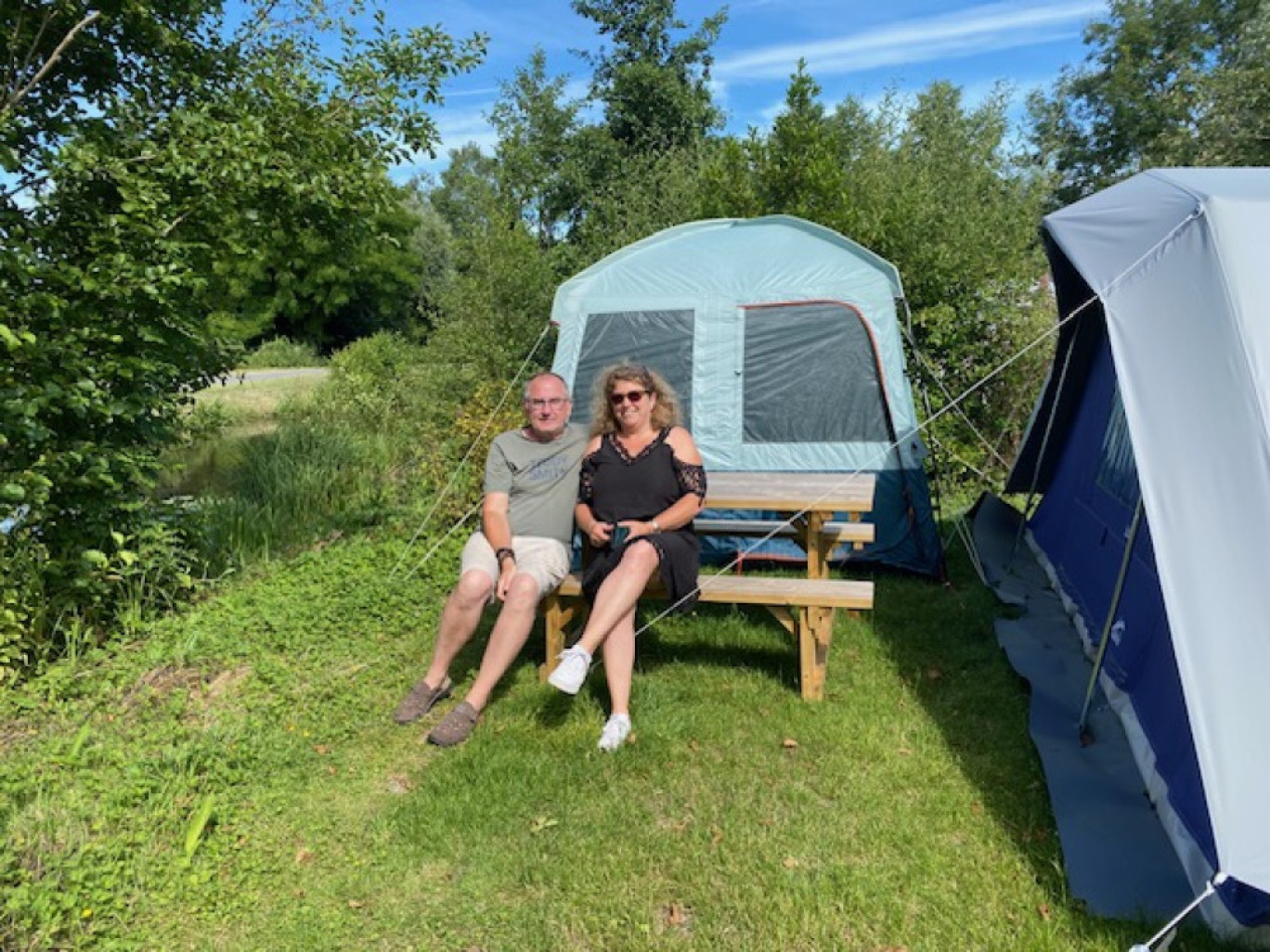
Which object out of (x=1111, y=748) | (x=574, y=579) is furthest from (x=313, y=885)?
(x=1111, y=748)

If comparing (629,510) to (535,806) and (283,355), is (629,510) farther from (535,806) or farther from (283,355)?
(283,355)

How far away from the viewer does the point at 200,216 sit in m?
3.67

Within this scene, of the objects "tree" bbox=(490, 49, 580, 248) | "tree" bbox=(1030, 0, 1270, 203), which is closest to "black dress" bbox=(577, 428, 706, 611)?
"tree" bbox=(490, 49, 580, 248)

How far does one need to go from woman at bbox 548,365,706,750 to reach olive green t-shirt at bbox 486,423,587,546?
0.06 m

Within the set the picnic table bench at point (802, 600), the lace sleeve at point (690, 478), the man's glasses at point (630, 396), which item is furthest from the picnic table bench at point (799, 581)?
the man's glasses at point (630, 396)

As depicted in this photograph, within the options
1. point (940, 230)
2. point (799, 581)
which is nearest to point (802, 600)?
point (799, 581)

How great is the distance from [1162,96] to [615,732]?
23352 mm

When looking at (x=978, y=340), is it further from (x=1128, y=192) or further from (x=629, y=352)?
(x=1128, y=192)

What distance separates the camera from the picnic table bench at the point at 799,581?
3205 millimetres

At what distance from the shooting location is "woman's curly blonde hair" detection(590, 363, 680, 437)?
11.2ft

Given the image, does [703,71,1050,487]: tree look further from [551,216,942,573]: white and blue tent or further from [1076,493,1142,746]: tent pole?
[1076,493,1142,746]: tent pole

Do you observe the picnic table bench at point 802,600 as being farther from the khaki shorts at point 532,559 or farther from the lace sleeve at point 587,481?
the lace sleeve at point 587,481

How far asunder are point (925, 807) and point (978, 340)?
5002 mm

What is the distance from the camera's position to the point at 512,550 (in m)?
3.36
